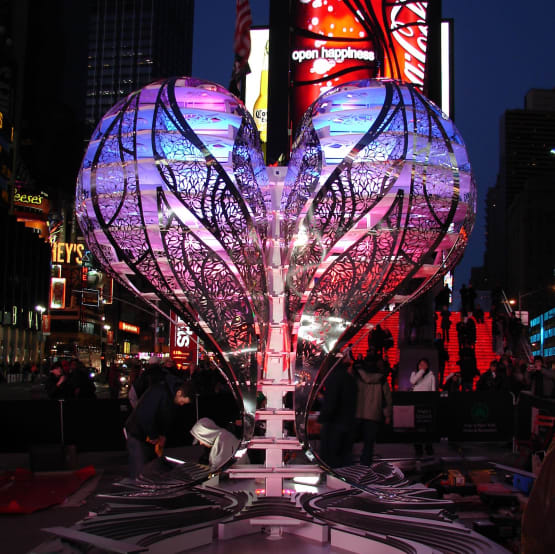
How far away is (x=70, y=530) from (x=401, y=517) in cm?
215

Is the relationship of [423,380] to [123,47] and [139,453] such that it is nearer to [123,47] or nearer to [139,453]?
[139,453]

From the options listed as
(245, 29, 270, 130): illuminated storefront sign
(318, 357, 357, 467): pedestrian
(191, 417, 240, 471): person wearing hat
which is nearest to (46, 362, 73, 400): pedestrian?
(318, 357, 357, 467): pedestrian

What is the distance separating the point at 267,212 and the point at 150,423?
2.90 meters

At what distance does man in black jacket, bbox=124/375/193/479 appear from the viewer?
7.44m

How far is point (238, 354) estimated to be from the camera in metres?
5.41

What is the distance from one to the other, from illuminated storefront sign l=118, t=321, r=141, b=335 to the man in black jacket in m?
93.3

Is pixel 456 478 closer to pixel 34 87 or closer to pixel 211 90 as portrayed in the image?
pixel 211 90

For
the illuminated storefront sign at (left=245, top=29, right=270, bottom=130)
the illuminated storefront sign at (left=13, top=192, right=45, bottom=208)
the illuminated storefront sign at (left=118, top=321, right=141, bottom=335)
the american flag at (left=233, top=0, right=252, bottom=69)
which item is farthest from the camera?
the illuminated storefront sign at (left=118, top=321, right=141, bottom=335)

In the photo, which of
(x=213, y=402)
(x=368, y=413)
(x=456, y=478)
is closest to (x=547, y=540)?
(x=456, y=478)

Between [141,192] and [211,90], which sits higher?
[211,90]

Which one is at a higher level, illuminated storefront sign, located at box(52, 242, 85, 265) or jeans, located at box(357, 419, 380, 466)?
illuminated storefront sign, located at box(52, 242, 85, 265)

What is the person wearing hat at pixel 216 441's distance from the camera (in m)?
5.80

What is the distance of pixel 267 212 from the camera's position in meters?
5.61

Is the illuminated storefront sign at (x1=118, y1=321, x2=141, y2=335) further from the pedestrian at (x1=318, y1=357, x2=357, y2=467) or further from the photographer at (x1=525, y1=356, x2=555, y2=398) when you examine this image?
the pedestrian at (x1=318, y1=357, x2=357, y2=467)
